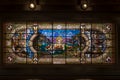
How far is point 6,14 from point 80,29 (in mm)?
2632

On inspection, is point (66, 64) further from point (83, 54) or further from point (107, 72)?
point (107, 72)

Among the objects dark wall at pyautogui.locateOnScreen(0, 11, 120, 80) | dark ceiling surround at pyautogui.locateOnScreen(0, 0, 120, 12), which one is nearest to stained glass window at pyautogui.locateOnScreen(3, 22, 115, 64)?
dark wall at pyautogui.locateOnScreen(0, 11, 120, 80)

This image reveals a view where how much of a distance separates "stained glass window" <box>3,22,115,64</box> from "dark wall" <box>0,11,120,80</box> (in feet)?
0.61

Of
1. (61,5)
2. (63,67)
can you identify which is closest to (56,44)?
(63,67)

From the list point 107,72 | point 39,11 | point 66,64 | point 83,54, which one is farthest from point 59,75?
point 39,11

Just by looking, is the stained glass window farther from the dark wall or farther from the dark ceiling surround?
the dark ceiling surround

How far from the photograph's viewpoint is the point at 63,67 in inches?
346

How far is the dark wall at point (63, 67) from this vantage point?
8.69m

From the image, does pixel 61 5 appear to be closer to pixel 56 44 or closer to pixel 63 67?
pixel 56 44

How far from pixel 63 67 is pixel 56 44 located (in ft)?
2.79

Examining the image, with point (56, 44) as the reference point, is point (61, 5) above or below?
above

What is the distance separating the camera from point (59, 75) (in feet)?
28.5

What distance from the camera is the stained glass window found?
29.1ft

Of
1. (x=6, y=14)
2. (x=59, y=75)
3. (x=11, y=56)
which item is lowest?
(x=59, y=75)
